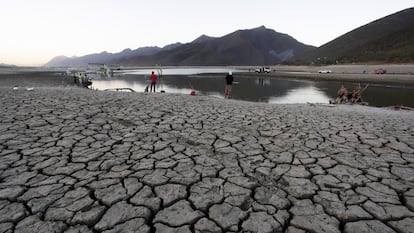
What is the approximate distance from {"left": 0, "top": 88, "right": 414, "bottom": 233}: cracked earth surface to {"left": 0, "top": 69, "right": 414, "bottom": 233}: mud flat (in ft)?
0.04

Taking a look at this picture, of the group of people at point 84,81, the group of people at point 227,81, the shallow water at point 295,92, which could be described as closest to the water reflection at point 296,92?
the shallow water at point 295,92

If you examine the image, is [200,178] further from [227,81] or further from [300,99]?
[300,99]

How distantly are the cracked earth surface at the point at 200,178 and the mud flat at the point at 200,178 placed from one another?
0.01 meters

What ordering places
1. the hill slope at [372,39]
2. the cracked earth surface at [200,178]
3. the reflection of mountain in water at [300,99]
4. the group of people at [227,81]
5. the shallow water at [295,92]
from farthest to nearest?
the hill slope at [372,39], the shallow water at [295,92], the reflection of mountain in water at [300,99], the group of people at [227,81], the cracked earth surface at [200,178]

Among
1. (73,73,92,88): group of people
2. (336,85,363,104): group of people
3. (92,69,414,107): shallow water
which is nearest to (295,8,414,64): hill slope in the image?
(92,69,414,107): shallow water

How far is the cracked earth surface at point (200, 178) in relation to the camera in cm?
207

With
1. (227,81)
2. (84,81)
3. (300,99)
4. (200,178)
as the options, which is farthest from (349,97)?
(84,81)

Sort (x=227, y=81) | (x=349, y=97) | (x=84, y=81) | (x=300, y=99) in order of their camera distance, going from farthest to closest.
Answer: (x=84, y=81) < (x=300, y=99) < (x=227, y=81) < (x=349, y=97)

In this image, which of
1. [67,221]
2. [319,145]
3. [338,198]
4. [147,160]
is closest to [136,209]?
[67,221]

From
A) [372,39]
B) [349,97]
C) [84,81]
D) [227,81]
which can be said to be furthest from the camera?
[372,39]

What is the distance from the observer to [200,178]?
9.29 feet

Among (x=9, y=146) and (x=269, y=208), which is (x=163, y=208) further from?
A: (x=9, y=146)

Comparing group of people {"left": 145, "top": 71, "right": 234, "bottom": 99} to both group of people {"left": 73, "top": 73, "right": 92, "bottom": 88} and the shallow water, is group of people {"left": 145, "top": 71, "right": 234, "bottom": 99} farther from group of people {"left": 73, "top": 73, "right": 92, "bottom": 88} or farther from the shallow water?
group of people {"left": 73, "top": 73, "right": 92, "bottom": 88}

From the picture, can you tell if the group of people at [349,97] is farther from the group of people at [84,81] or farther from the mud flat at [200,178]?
the group of people at [84,81]
